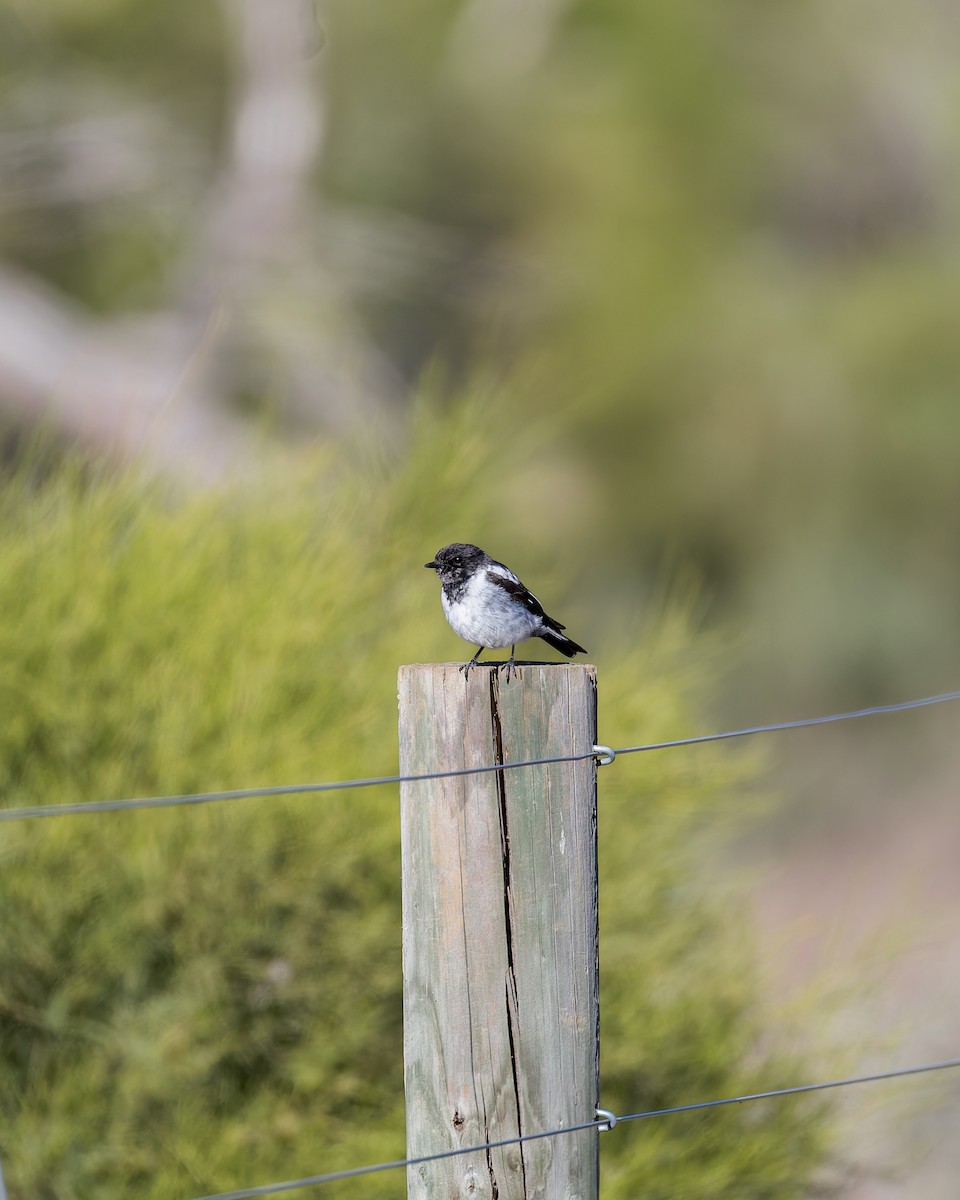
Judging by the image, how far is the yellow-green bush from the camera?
14.3 ft

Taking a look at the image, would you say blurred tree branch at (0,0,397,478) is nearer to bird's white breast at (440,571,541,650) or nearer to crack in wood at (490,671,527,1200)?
bird's white breast at (440,571,541,650)

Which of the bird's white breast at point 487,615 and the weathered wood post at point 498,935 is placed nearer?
the weathered wood post at point 498,935

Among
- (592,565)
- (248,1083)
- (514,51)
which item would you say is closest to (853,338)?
(592,565)

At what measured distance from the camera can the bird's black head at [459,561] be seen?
3.44m

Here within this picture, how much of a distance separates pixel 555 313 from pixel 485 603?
10.2 meters

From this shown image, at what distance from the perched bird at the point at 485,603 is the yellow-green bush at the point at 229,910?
1.31 metres

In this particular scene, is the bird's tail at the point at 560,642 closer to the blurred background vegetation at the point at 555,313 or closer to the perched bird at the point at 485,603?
the perched bird at the point at 485,603

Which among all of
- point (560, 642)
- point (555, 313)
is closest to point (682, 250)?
point (555, 313)

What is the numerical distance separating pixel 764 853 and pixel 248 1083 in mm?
11155

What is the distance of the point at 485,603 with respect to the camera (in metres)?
3.33

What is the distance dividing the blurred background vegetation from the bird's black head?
1.66 meters

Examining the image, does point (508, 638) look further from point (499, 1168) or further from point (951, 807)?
point (951, 807)

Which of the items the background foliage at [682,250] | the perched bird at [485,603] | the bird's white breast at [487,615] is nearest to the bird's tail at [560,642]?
the perched bird at [485,603]

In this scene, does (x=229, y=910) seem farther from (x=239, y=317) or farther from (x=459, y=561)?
(x=239, y=317)
